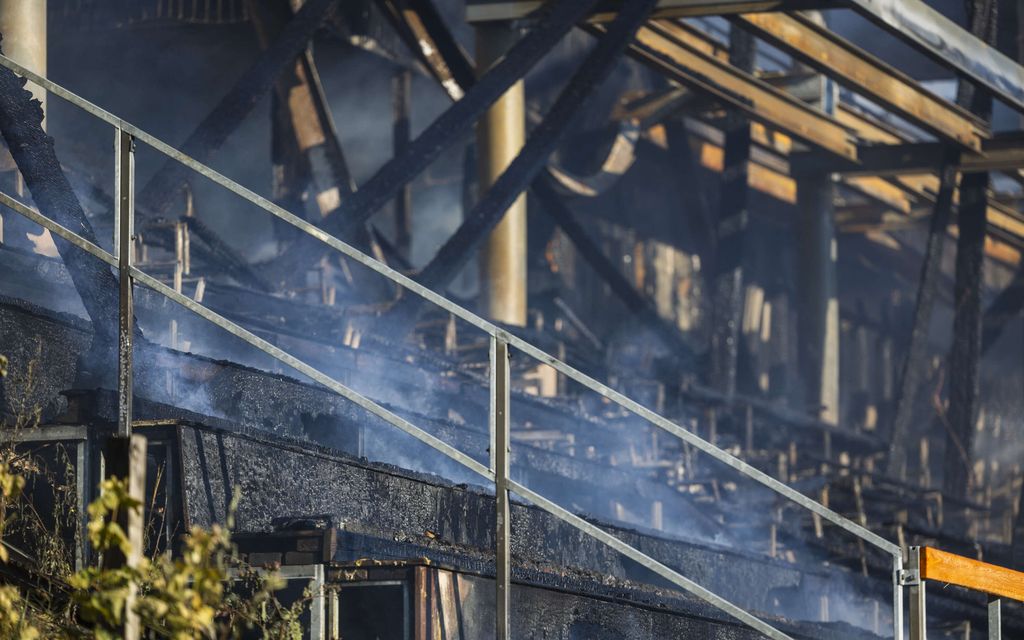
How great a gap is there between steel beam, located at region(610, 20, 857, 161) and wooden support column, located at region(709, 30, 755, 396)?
0.48m

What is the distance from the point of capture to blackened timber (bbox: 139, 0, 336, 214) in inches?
382

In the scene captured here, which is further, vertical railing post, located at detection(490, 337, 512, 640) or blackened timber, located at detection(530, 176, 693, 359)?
blackened timber, located at detection(530, 176, 693, 359)

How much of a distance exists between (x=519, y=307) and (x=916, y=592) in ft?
30.4

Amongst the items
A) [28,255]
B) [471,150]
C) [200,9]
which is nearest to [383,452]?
[28,255]

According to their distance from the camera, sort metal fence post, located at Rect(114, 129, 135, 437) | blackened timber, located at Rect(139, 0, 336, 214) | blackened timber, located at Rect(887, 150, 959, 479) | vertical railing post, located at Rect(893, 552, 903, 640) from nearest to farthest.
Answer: vertical railing post, located at Rect(893, 552, 903, 640), metal fence post, located at Rect(114, 129, 135, 437), blackened timber, located at Rect(139, 0, 336, 214), blackened timber, located at Rect(887, 150, 959, 479)

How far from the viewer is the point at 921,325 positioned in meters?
17.1

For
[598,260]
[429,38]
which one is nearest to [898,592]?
[429,38]

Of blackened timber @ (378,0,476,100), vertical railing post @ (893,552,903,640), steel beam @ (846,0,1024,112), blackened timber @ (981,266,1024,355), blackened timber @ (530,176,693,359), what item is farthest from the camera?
blackened timber @ (981,266,1024,355)

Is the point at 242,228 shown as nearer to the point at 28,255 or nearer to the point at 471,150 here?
the point at 471,150

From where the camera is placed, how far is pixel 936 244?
1734cm

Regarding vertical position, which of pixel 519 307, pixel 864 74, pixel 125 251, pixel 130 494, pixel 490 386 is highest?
pixel 864 74

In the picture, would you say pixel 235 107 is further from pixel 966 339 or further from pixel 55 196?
pixel 966 339

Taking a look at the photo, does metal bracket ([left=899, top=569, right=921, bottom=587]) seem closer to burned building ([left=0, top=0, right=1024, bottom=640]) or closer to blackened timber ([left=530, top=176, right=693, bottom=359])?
burned building ([left=0, top=0, right=1024, bottom=640])

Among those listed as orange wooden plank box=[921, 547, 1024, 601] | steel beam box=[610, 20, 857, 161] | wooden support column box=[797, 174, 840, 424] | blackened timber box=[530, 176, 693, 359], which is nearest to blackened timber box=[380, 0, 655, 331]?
steel beam box=[610, 20, 857, 161]
